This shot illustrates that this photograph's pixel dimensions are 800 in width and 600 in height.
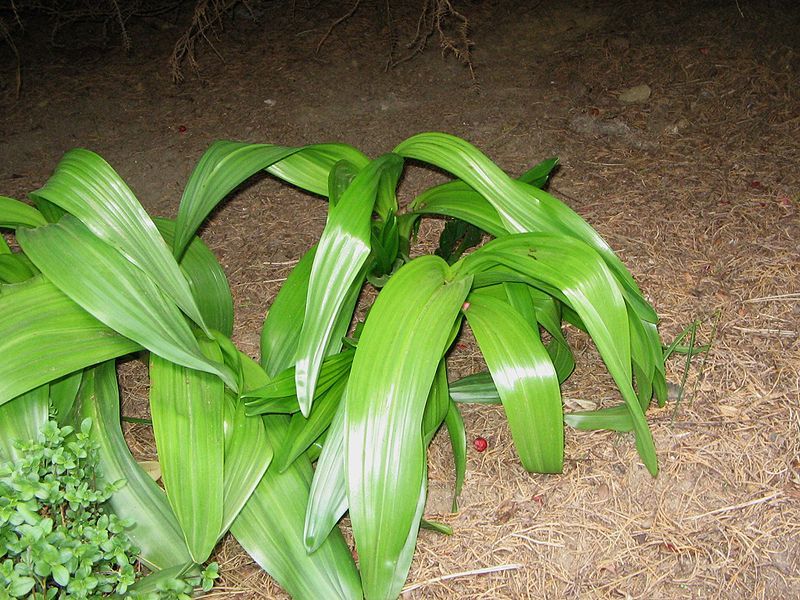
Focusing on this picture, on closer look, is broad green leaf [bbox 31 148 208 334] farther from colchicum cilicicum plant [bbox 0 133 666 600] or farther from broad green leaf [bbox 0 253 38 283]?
broad green leaf [bbox 0 253 38 283]

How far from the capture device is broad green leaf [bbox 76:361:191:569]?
5.50ft

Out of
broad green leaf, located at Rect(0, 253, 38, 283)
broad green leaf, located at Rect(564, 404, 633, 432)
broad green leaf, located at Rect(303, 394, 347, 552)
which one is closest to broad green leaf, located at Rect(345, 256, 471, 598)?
broad green leaf, located at Rect(303, 394, 347, 552)

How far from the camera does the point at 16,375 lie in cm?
159

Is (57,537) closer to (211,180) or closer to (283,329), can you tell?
(283,329)

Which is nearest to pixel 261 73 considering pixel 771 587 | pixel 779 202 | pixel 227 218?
pixel 227 218

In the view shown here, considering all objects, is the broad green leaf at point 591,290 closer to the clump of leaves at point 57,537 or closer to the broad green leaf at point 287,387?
the broad green leaf at point 287,387

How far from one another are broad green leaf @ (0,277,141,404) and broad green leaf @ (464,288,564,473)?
2.66 feet

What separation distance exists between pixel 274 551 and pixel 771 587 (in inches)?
43.3

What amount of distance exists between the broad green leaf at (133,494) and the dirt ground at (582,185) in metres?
0.16

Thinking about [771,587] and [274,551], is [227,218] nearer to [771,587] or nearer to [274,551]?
[274,551]

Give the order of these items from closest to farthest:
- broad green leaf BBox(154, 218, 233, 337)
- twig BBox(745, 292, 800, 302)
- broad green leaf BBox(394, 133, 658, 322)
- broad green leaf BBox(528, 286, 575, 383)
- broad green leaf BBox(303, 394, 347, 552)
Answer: broad green leaf BBox(303, 394, 347, 552) → broad green leaf BBox(394, 133, 658, 322) → broad green leaf BBox(528, 286, 575, 383) → broad green leaf BBox(154, 218, 233, 337) → twig BBox(745, 292, 800, 302)

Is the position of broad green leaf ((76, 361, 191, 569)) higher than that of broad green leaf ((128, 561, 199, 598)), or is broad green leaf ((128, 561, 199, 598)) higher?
broad green leaf ((76, 361, 191, 569))

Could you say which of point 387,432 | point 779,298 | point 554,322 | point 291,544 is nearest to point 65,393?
point 291,544

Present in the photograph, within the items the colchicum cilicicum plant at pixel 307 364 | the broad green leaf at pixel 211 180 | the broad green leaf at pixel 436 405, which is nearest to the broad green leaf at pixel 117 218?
the colchicum cilicicum plant at pixel 307 364
